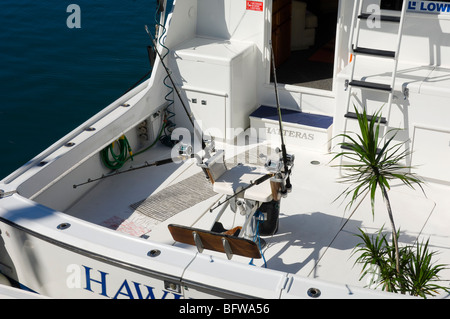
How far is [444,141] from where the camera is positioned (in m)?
5.00

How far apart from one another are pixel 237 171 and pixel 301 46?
3205 millimetres

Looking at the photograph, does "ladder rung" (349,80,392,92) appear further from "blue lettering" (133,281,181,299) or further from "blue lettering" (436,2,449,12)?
"blue lettering" (133,281,181,299)

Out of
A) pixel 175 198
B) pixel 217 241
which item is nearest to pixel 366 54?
pixel 175 198

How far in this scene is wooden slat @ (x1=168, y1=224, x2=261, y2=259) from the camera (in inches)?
145

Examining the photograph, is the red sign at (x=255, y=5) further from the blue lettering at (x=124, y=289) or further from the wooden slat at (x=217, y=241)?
the blue lettering at (x=124, y=289)

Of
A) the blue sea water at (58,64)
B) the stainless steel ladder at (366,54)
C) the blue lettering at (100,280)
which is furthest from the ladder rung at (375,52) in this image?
the blue sea water at (58,64)

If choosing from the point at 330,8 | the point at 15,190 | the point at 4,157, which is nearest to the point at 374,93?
the point at 15,190

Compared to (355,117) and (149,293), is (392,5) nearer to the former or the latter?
(355,117)

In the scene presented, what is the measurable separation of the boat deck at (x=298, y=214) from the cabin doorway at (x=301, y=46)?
3.50ft

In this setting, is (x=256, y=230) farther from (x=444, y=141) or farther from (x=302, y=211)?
(x=444, y=141)

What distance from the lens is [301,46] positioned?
7285 mm

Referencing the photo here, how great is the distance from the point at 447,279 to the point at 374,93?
1.71 metres

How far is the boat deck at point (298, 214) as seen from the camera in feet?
14.3
